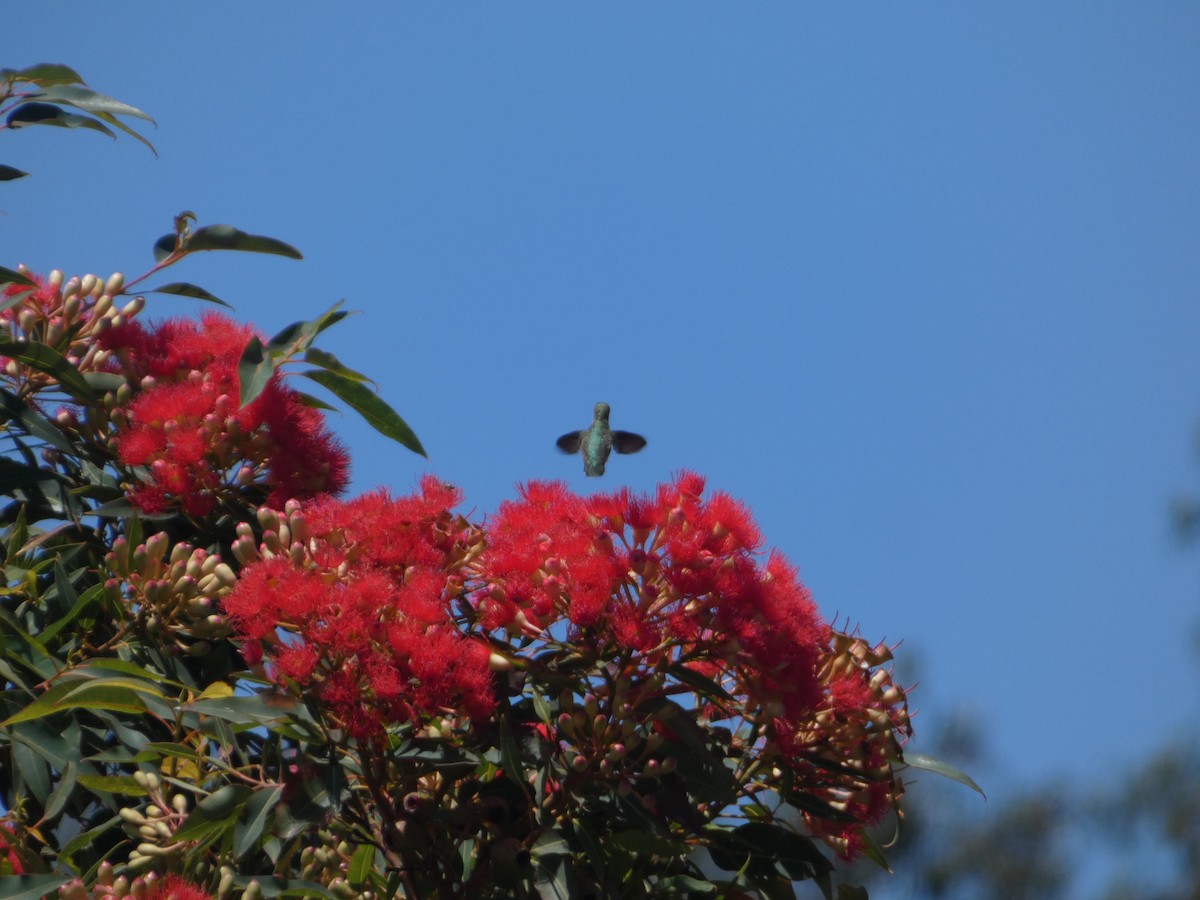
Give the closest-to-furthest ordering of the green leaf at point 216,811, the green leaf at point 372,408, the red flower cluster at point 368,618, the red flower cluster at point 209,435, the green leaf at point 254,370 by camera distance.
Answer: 1. the red flower cluster at point 368,618
2. the green leaf at point 216,811
3. the green leaf at point 254,370
4. the red flower cluster at point 209,435
5. the green leaf at point 372,408

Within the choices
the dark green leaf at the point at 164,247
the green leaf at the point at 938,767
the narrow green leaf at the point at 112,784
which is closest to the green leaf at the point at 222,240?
the dark green leaf at the point at 164,247

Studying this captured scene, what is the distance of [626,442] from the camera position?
10.8ft

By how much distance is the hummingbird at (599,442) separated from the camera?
3.23 m

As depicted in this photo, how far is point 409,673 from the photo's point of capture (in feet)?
6.49

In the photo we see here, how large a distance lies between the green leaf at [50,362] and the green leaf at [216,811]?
2.94 feet

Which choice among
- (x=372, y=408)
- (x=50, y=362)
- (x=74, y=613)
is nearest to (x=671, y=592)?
(x=372, y=408)

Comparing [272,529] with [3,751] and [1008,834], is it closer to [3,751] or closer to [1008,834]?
[3,751]

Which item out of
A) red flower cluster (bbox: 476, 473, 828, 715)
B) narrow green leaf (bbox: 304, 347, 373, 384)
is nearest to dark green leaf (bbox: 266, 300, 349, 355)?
narrow green leaf (bbox: 304, 347, 373, 384)

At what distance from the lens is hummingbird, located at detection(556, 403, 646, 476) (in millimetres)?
3230

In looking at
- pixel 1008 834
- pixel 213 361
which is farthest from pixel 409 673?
pixel 1008 834

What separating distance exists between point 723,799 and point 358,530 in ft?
2.20

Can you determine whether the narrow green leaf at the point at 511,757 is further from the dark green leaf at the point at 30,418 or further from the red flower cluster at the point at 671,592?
the dark green leaf at the point at 30,418

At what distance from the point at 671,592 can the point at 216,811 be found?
0.72 m

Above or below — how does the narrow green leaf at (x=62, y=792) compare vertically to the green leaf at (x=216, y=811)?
below
